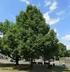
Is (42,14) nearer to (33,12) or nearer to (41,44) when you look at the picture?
(33,12)

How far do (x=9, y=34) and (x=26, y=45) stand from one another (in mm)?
5240

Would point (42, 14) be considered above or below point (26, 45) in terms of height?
above

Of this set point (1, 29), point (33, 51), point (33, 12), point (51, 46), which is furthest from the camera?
point (1, 29)

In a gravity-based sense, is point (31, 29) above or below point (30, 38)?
above

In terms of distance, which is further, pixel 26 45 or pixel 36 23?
pixel 36 23

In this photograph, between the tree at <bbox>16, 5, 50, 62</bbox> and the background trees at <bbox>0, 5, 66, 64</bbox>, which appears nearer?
the tree at <bbox>16, 5, 50, 62</bbox>

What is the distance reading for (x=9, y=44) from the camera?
4712 cm

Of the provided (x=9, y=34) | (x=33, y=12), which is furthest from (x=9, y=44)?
Answer: (x=33, y=12)

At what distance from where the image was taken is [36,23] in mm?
47906

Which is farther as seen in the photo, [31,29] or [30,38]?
[31,29]

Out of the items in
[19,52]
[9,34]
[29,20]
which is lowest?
[19,52]

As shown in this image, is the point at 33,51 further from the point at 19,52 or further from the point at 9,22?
the point at 9,22

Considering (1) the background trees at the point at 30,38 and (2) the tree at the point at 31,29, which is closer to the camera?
(2) the tree at the point at 31,29

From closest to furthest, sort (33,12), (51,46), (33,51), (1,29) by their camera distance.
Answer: (33,51), (51,46), (33,12), (1,29)
